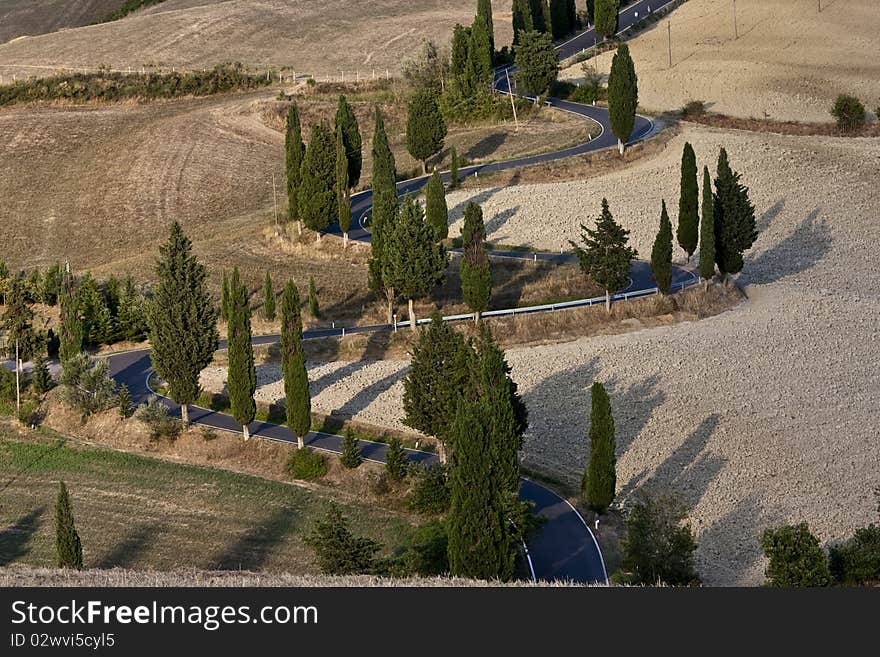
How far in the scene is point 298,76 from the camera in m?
118

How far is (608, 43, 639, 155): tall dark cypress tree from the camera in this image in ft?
293

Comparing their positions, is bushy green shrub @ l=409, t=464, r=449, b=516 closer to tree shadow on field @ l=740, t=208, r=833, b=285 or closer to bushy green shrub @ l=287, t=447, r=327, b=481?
bushy green shrub @ l=287, t=447, r=327, b=481

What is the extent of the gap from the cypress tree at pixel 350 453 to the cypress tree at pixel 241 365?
4.50 m

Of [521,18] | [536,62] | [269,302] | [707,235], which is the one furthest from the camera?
[521,18]

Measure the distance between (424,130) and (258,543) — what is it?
47.4 metres

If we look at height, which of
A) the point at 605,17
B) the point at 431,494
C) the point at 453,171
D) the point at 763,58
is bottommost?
the point at 431,494

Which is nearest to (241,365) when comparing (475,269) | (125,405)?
(125,405)

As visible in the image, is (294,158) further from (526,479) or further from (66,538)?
(66,538)

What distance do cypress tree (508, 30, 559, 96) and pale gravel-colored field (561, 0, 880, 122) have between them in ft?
21.1

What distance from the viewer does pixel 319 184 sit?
7950cm

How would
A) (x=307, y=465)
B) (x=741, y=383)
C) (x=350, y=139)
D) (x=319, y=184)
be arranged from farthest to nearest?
(x=350, y=139) < (x=319, y=184) < (x=741, y=383) < (x=307, y=465)

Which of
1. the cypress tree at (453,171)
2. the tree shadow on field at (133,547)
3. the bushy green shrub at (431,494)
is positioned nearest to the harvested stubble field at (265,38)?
the cypress tree at (453,171)

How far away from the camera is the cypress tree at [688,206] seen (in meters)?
70.9

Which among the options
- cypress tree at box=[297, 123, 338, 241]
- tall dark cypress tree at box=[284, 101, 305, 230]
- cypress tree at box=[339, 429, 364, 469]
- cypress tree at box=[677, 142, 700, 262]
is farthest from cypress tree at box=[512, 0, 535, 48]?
cypress tree at box=[339, 429, 364, 469]
